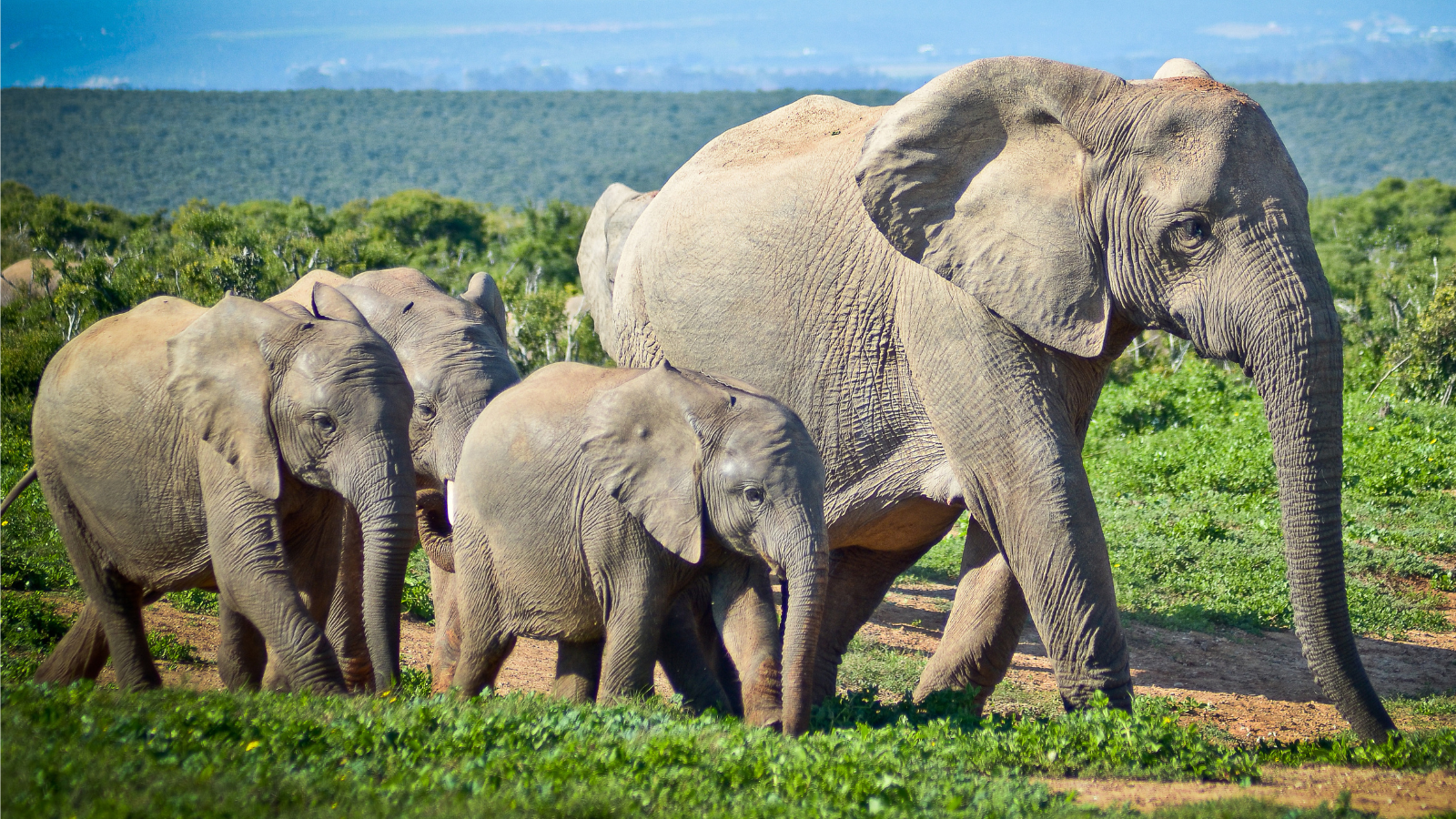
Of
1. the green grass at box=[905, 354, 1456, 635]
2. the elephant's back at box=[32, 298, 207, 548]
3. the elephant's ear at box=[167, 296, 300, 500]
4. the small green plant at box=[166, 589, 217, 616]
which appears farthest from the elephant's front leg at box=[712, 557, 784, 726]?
the green grass at box=[905, 354, 1456, 635]

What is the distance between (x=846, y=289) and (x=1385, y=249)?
102 ft

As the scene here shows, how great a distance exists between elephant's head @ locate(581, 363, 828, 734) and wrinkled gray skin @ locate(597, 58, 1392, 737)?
29.6 inches

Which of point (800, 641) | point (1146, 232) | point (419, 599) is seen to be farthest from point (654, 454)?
point (419, 599)

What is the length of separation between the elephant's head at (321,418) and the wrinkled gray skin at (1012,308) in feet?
5.62

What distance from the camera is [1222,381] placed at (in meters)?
16.9

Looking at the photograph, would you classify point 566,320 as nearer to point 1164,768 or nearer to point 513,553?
point 513,553

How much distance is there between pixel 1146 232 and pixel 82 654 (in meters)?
5.54

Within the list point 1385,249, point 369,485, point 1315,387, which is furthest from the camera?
point 1385,249

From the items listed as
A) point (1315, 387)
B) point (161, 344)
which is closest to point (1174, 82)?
point (1315, 387)

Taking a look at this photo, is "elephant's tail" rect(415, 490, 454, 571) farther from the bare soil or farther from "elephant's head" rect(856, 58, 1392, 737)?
"elephant's head" rect(856, 58, 1392, 737)

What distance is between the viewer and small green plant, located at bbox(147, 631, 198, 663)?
7.48 m

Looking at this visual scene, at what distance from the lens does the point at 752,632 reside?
5.27 m

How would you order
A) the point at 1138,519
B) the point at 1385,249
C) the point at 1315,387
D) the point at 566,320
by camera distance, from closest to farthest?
the point at 1315,387, the point at 1138,519, the point at 566,320, the point at 1385,249

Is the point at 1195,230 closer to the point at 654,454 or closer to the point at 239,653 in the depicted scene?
the point at 654,454
